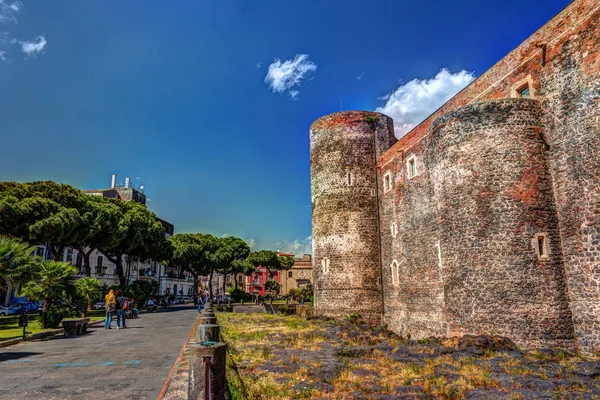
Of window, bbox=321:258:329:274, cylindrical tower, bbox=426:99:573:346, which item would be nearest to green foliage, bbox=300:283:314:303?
window, bbox=321:258:329:274

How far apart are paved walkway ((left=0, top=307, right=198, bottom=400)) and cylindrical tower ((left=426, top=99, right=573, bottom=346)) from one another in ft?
31.5

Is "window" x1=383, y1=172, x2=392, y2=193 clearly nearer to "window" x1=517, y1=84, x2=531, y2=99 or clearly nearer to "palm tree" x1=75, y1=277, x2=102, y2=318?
"window" x1=517, y1=84, x2=531, y2=99

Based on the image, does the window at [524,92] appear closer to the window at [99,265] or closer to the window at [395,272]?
the window at [395,272]

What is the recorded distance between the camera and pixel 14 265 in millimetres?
14820

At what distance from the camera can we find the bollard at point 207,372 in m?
4.45

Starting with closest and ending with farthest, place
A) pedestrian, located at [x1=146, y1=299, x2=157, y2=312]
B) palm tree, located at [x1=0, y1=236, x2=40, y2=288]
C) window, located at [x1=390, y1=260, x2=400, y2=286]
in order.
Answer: palm tree, located at [x1=0, y1=236, x2=40, y2=288]
window, located at [x1=390, y1=260, x2=400, y2=286]
pedestrian, located at [x1=146, y1=299, x2=157, y2=312]

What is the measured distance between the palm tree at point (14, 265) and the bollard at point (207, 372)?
1282 centimetres

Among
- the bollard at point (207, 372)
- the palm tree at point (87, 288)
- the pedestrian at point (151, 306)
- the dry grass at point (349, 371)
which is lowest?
the pedestrian at point (151, 306)

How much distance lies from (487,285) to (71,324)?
15.2 m

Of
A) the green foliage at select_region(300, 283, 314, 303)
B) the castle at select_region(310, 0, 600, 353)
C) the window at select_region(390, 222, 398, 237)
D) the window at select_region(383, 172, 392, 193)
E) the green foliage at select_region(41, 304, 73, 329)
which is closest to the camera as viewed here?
the castle at select_region(310, 0, 600, 353)

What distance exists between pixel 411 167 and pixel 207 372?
19.1 metres

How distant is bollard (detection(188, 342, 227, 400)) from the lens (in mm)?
4445

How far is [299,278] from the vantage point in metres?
81.8

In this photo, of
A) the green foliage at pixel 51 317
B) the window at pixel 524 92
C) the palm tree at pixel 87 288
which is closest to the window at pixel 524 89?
the window at pixel 524 92
